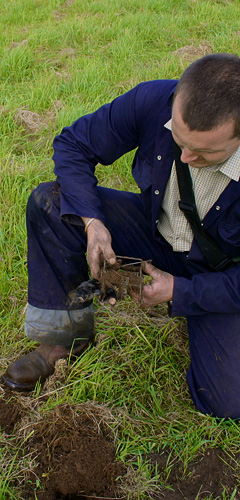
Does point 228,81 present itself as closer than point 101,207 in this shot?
Yes

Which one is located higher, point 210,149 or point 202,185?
point 210,149

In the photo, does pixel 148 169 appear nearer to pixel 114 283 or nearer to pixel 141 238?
pixel 141 238

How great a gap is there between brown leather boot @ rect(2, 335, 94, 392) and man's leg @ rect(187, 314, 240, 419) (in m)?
0.67

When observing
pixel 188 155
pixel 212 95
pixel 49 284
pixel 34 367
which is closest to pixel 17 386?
pixel 34 367

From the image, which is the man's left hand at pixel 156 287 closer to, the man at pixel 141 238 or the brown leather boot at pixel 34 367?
the man at pixel 141 238

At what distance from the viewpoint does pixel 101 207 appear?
2.52m

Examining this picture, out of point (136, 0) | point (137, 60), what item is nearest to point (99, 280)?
point (137, 60)


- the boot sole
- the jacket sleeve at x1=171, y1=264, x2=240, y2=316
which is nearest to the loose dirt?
the boot sole

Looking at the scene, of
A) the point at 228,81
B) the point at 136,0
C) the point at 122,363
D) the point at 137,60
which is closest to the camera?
the point at 228,81

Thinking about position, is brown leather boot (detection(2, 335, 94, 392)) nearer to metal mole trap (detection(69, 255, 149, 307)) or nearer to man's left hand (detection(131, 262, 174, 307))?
metal mole trap (detection(69, 255, 149, 307))

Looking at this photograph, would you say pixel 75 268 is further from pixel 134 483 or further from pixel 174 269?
pixel 134 483

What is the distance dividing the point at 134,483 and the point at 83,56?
4.49 m

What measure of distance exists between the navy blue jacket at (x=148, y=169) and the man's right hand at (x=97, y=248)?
0.10 m

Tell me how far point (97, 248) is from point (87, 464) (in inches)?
38.5
